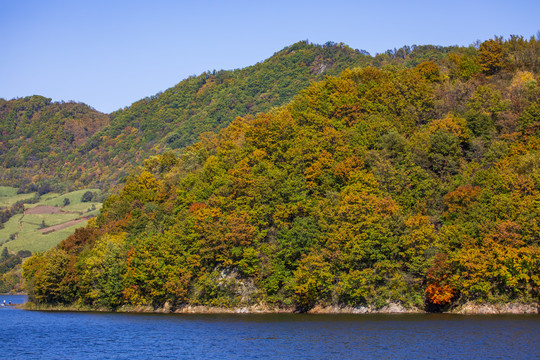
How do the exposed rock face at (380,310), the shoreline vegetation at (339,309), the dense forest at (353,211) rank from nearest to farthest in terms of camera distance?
the shoreline vegetation at (339,309) → the dense forest at (353,211) → the exposed rock face at (380,310)

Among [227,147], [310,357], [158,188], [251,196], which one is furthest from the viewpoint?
[158,188]

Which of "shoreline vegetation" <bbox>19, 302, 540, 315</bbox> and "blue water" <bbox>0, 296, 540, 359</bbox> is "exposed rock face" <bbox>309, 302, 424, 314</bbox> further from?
"blue water" <bbox>0, 296, 540, 359</bbox>

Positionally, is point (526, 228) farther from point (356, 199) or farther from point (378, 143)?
point (378, 143)

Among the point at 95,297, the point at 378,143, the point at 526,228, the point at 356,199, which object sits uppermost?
the point at 378,143

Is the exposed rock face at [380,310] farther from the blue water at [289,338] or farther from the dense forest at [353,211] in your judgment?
the blue water at [289,338]

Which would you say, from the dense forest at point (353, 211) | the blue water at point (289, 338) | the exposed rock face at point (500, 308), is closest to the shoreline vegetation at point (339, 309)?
the exposed rock face at point (500, 308)

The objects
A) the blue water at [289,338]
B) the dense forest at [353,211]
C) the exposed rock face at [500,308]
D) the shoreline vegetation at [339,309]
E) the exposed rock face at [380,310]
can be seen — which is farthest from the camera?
the exposed rock face at [380,310]

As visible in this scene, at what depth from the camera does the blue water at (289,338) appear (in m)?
43.1

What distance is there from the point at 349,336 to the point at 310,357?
9.33 meters

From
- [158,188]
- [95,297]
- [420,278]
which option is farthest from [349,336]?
[158,188]

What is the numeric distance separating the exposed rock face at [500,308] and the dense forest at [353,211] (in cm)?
102

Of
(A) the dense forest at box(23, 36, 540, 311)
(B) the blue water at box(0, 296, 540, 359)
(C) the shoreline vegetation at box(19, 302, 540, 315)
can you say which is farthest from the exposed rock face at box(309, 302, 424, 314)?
(B) the blue water at box(0, 296, 540, 359)

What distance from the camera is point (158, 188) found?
120 m

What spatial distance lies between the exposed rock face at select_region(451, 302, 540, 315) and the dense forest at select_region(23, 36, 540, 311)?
1.02 m
